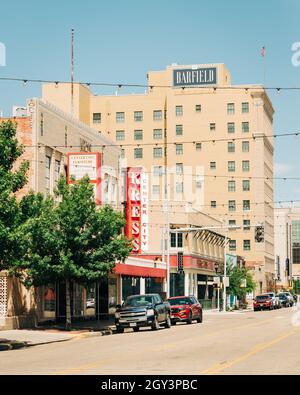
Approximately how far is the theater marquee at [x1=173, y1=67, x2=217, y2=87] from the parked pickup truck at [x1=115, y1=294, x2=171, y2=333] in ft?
285

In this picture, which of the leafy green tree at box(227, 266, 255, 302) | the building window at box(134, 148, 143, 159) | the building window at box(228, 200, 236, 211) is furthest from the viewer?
the building window at box(134, 148, 143, 159)

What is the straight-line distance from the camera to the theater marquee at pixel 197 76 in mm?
124419

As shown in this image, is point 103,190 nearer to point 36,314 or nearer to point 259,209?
point 36,314

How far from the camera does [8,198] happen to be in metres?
28.5

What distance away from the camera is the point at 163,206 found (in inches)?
3130

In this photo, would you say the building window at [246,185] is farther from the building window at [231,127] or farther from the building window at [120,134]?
the building window at [120,134]

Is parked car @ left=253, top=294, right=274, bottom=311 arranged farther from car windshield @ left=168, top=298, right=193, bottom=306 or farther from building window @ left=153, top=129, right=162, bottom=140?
building window @ left=153, top=129, right=162, bottom=140

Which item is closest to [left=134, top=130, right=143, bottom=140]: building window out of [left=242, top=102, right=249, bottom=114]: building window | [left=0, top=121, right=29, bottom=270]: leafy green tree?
[left=242, top=102, right=249, bottom=114]: building window

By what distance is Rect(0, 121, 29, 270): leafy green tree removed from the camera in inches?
1101

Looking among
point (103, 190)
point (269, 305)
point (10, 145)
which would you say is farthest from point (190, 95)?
point (10, 145)

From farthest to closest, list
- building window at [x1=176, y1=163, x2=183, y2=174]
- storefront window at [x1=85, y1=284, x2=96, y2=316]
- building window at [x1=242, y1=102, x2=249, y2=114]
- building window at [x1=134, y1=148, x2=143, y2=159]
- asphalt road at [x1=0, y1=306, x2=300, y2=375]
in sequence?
building window at [x1=134, y1=148, x2=143, y2=159] < building window at [x1=242, y1=102, x2=249, y2=114] < building window at [x1=176, y1=163, x2=183, y2=174] < storefront window at [x1=85, y1=284, x2=96, y2=316] < asphalt road at [x1=0, y1=306, x2=300, y2=375]

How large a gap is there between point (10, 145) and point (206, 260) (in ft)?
193

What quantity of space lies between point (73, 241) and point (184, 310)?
11809 mm

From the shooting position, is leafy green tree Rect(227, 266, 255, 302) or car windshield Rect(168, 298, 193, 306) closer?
car windshield Rect(168, 298, 193, 306)
